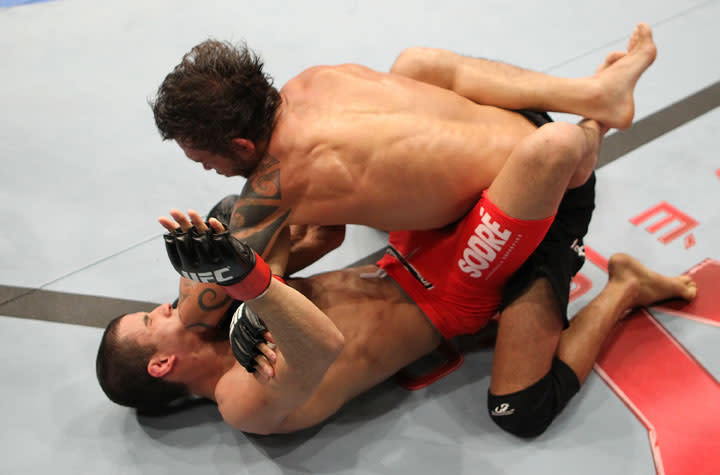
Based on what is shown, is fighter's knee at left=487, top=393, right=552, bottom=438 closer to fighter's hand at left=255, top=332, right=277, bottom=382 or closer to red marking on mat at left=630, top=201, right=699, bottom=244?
fighter's hand at left=255, top=332, right=277, bottom=382

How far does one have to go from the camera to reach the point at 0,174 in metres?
3.03

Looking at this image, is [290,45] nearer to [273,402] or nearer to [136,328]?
[136,328]

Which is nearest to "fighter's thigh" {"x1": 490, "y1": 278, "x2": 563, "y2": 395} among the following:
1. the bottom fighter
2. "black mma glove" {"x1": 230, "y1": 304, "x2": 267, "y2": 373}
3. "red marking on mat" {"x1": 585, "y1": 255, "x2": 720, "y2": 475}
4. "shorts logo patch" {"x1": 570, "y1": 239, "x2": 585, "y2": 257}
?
the bottom fighter

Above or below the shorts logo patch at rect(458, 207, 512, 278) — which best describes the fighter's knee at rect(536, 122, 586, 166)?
above

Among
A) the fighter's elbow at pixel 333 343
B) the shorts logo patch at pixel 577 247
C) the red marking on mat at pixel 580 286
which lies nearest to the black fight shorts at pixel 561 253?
the shorts logo patch at pixel 577 247

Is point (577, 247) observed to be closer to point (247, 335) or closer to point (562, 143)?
point (562, 143)

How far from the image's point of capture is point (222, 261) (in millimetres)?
1295

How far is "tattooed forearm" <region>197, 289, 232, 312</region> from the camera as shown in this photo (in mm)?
1854

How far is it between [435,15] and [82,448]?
123 inches

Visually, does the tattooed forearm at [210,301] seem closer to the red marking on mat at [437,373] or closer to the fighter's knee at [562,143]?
the red marking on mat at [437,373]

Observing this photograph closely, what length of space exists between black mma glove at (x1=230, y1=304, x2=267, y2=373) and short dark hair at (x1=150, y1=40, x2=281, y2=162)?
1.57ft

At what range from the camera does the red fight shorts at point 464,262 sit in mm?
1797

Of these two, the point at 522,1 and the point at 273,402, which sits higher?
the point at 522,1

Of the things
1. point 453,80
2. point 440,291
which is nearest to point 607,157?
point 453,80
